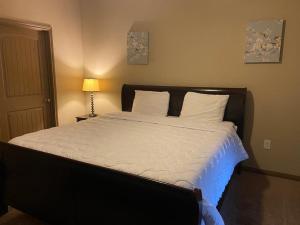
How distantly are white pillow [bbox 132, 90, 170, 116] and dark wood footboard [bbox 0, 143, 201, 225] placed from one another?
173cm

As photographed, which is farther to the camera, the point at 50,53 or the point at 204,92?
the point at 50,53

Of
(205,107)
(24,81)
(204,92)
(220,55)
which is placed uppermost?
(220,55)

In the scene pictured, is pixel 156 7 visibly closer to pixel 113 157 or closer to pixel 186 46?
pixel 186 46

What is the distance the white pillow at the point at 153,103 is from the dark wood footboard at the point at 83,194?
1733mm

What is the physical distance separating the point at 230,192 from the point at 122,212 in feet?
5.19

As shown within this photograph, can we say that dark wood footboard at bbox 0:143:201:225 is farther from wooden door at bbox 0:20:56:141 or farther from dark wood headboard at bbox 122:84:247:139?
dark wood headboard at bbox 122:84:247:139

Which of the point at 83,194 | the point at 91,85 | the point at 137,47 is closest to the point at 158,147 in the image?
the point at 83,194

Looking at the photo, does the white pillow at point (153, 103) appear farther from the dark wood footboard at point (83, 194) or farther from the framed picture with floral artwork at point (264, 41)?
the dark wood footboard at point (83, 194)

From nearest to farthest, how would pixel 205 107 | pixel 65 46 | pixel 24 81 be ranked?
1. pixel 205 107
2. pixel 24 81
3. pixel 65 46

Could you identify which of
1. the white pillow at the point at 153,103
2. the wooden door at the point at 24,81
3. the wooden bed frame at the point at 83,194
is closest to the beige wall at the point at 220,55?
the white pillow at the point at 153,103

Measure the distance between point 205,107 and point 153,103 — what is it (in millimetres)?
733

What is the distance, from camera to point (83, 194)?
164 cm

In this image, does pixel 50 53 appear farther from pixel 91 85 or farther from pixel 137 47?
pixel 137 47

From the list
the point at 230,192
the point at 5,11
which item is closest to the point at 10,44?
the point at 5,11
